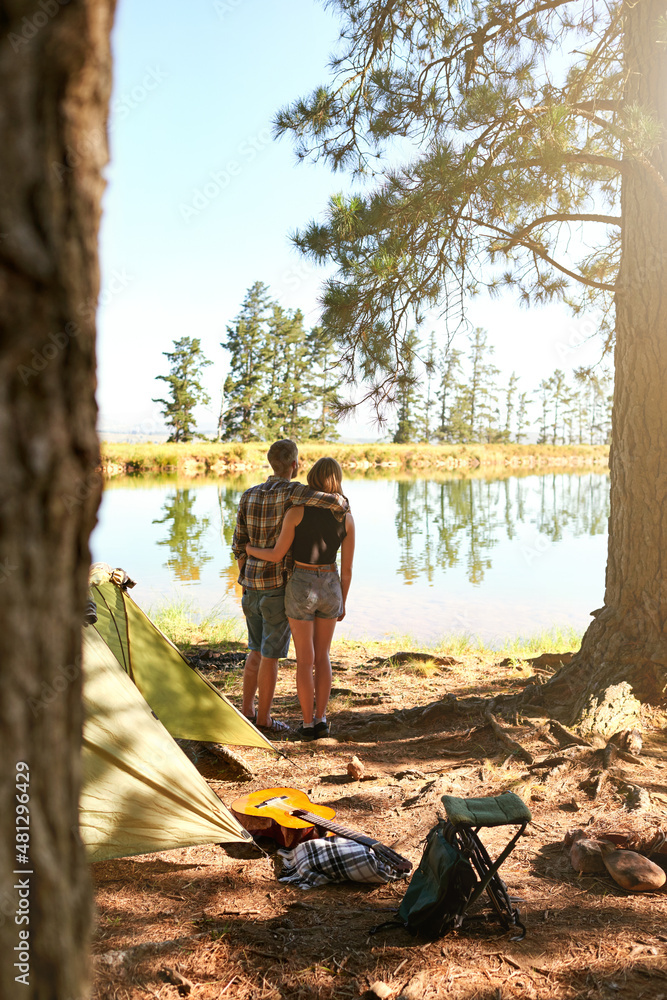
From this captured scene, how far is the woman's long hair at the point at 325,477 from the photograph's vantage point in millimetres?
4047

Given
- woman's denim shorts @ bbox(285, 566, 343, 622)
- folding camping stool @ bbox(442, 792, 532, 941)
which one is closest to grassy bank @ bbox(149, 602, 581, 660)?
woman's denim shorts @ bbox(285, 566, 343, 622)

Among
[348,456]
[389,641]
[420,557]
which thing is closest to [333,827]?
[389,641]

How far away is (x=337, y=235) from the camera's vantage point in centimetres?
486

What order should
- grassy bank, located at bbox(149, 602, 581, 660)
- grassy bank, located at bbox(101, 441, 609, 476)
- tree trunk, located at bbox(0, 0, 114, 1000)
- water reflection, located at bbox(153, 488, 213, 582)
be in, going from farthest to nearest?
1. grassy bank, located at bbox(101, 441, 609, 476)
2. water reflection, located at bbox(153, 488, 213, 582)
3. grassy bank, located at bbox(149, 602, 581, 660)
4. tree trunk, located at bbox(0, 0, 114, 1000)

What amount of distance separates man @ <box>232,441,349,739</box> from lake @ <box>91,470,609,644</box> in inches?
35.6

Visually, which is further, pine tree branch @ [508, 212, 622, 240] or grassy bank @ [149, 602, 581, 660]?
grassy bank @ [149, 602, 581, 660]

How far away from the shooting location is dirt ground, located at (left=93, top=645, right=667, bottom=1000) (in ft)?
6.43

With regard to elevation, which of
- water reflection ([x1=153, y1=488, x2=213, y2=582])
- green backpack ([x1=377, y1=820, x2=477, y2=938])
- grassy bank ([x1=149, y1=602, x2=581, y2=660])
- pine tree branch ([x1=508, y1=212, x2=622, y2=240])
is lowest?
grassy bank ([x1=149, y1=602, x2=581, y2=660])

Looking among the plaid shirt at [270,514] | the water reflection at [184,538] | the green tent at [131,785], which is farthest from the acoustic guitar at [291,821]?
the water reflection at [184,538]

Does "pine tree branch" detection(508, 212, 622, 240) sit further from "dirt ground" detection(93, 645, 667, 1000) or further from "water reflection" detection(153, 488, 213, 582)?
"water reflection" detection(153, 488, 213, 582)

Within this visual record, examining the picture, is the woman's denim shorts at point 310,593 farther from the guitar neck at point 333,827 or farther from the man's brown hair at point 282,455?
the guitar neck at point 333,827

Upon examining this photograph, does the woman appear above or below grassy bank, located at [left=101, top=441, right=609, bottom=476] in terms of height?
below

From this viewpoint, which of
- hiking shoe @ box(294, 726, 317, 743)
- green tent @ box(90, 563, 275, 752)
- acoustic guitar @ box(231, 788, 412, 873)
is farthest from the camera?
hiking shoe @ box(294, 726, 317, 743)

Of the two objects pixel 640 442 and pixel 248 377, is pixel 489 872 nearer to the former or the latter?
pixel 640 442
